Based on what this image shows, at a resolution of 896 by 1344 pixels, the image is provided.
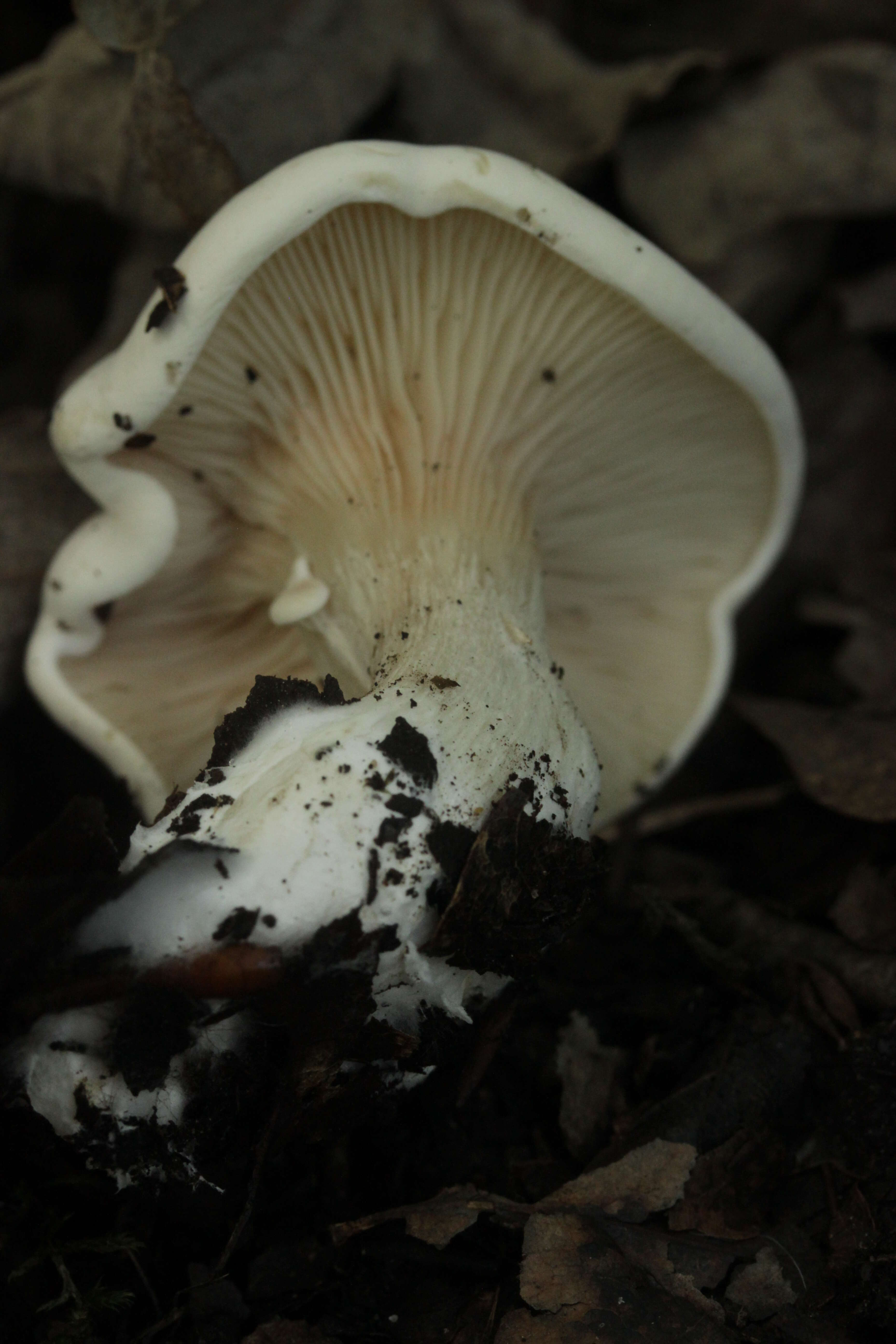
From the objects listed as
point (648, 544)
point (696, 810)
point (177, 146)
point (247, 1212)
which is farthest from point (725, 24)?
point (247, 1212)

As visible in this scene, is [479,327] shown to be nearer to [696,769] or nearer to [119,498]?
[119,498]

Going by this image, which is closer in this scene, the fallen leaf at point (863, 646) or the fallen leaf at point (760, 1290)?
the fallen leaf at point (760, 1290)

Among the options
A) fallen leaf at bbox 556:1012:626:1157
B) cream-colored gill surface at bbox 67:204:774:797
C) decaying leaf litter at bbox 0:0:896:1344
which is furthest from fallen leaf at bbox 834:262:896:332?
fallen leaf at bbox 556:1012:626:1157

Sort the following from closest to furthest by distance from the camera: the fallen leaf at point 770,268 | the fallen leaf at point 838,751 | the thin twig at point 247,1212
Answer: the thin twig at point 247,1212 → the fallen leaf at point 838,751 → the fallen leaf at point 770,268

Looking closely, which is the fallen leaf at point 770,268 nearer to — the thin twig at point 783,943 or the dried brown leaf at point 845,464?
the dried brown leaf at point 845,464

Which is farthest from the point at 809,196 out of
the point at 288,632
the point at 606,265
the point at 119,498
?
the point at 119,498

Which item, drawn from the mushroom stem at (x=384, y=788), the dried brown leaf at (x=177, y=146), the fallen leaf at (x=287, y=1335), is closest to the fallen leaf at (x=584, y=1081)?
the mushroom stem at (x=384, y=788)

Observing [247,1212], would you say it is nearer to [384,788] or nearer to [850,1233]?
[384,788]
